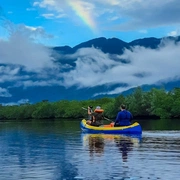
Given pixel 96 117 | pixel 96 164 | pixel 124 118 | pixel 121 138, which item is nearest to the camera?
pixel 96 164

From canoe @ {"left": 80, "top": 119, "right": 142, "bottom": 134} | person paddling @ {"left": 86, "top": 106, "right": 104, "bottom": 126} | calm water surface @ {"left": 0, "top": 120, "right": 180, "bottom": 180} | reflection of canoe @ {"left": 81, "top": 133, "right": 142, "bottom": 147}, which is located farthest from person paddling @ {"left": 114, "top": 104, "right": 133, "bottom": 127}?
calm water surface @ {"left": 0, "top": 120, "right": 180, "bottom": 180}

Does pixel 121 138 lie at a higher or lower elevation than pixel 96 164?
higher

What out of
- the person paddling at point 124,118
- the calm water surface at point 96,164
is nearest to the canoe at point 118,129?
the person paddling at point 124,118

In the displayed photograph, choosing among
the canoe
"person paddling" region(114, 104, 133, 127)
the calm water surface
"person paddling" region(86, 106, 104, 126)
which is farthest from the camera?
"person paddling" region(86, 106, 104, 126)

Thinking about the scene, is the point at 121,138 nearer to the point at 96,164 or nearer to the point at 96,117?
the point at 96,117

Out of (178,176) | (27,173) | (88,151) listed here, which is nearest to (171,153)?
(88,151)

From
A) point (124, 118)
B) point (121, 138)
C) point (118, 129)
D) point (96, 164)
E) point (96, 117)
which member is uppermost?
point (96, 117)

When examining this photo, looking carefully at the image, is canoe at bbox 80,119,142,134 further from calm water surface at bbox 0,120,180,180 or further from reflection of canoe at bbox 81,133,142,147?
calm water surface at bbox 0,120,180,180

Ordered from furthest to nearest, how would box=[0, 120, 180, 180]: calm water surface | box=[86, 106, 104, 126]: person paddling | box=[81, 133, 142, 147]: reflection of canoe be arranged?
1. box=[86, 106, 104, 126]: person paddling
2. box=[81, 133, 142, 147]: reflection of canoe
3. box=[0, 120, 180, 180]: calm water surface

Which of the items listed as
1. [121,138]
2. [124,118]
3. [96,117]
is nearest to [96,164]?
[121,138]

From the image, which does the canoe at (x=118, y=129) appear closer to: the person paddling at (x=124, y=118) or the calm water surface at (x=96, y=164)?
the person paddling at (x=124, y=118)

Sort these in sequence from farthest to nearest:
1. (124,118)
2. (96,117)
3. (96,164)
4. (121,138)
Answer: (96,117) → (124,118) → (121,138) → (96,164)

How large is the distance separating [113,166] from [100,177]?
2.55 m

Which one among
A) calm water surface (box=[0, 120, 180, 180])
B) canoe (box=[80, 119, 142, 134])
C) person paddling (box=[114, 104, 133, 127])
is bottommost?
calm water surface (box=[0, 120, 180, 180])
